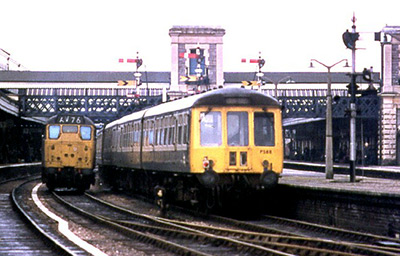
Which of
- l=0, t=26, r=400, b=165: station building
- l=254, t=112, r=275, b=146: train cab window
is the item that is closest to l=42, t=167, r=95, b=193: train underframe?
l=254, t=112, r=275, b=146: train cab window

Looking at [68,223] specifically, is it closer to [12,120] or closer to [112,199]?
[112,199]

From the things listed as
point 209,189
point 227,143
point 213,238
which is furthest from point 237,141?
point 213,238

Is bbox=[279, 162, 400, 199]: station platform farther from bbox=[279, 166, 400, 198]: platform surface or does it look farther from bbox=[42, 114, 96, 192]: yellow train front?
bbox=[42, 114, 96, 192]: yellow train front

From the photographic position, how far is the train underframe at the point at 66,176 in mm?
36250

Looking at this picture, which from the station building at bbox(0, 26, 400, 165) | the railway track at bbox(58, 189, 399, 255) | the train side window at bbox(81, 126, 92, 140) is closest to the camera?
the railway track at bbox(58, 189, 399, 255)

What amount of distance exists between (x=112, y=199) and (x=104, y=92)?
72.5 m

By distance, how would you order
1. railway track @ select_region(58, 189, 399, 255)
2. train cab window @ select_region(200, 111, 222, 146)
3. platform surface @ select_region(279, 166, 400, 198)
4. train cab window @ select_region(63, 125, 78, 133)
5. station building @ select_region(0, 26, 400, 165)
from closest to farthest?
railway track @ select_region(58, 189, 399, 255), platform surface @ select_region(279, 166, 400, 198), train cab window @ select_region(200, 111, 222, 146), train cab window @ select_region(63, 125, 78, 133), station building @ select_region(0, 26, 400, 165)

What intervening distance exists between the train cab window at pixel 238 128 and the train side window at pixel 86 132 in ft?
48.0

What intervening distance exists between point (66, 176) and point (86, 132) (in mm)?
1995

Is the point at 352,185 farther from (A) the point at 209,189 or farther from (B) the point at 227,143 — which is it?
(B) the point at 227,143

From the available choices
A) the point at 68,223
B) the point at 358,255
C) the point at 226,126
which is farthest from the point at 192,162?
the point at 358,255

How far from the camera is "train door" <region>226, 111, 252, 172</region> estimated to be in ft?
75.4

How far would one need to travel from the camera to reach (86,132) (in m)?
37.0

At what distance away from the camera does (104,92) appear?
349 feet
